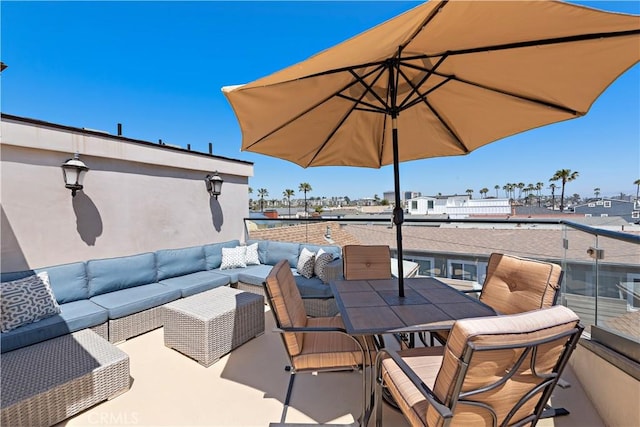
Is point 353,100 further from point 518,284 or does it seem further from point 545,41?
point 518,284

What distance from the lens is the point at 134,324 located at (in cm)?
323

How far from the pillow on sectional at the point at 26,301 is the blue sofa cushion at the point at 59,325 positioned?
0.22ft

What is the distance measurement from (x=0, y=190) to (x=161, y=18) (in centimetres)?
384

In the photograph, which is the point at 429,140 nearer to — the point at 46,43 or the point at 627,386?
the point at 627,386

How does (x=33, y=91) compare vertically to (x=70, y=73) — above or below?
below

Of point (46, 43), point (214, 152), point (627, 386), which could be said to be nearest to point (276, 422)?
point (627, 386)

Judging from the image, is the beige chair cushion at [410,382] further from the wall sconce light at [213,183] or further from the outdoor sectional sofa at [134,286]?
the wall sconce light at [213,183]

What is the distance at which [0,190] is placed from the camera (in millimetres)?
3115

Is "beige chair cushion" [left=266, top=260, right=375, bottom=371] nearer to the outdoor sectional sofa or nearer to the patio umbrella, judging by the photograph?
the outdoor sectional sofa

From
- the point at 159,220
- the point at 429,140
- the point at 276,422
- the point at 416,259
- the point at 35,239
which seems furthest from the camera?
the point at 159,220

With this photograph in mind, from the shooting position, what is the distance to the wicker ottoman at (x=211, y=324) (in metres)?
2.68

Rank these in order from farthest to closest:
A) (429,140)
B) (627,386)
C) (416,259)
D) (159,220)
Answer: (159,220), (416,259), (429,140), (627,386)

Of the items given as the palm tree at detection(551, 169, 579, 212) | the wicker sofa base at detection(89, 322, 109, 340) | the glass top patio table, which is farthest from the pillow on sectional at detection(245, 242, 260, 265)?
the palm tree at detection(551, 169, 579, 212)

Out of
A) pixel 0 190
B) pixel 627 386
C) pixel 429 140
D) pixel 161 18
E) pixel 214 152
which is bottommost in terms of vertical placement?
pixel 627 386
